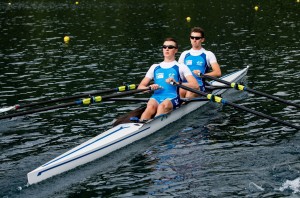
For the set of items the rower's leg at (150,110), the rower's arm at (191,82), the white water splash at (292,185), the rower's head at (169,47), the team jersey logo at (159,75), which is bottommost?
the white water splash at (292,185)

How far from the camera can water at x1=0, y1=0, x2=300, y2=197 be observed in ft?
36.4

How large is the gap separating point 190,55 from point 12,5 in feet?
150

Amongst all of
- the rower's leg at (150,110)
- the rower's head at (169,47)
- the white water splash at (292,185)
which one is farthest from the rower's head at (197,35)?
the white water splash at (292,185)

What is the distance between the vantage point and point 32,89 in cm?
2083

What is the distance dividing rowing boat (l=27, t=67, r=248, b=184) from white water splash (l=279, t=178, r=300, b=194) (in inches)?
182

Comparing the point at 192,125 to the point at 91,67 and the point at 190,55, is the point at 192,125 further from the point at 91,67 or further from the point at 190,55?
the point at 91,67

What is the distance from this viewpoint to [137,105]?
18.2 meters

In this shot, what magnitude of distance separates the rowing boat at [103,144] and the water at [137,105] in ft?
0.61

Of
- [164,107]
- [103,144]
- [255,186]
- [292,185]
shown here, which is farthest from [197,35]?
[292,185]

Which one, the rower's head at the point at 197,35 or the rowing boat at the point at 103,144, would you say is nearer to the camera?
the rowing boat at the point at 103,144

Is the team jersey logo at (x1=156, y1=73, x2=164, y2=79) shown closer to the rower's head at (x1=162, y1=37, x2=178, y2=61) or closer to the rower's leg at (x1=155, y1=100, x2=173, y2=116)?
the rower's head at (x1=162, y1=37, x2=178, y2=61)

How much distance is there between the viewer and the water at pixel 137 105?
11086mm

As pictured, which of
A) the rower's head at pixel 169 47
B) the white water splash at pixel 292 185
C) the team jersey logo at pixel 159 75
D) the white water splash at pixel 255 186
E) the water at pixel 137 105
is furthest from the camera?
the team jersey logo at pixel 159 75

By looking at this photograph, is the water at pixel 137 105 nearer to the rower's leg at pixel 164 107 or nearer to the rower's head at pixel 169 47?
the rower's leg at pixel 164 107
